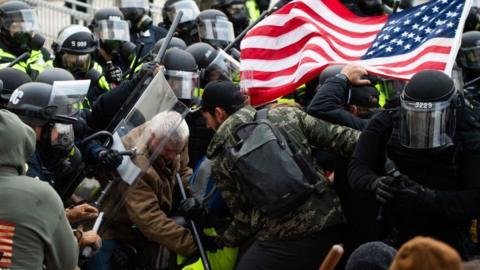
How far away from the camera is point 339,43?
25.6 ft

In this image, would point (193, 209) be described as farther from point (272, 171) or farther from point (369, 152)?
point (369, 152)

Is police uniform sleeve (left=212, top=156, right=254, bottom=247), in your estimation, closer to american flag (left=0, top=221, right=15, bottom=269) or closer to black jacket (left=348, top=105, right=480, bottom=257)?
black jacket (left=348, top=105, right=480, bottom=257)

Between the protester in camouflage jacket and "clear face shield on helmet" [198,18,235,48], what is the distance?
442 cm

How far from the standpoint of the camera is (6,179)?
5.24m

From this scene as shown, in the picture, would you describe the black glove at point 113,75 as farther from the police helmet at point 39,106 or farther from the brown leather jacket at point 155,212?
the police helmet at point 39,106

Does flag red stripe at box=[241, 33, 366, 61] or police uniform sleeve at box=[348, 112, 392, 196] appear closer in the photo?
police uniform sleeve at box=[348, 112, 392, 196]

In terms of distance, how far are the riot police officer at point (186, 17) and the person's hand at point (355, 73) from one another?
5474 mm

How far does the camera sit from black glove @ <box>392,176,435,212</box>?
5875 millimetres

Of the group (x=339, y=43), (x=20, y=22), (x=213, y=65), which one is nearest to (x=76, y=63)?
(x=20, y=22)

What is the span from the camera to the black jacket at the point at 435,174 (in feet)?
19.4

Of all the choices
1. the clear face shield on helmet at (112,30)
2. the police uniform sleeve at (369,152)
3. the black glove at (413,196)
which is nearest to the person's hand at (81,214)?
the police uniform sleeve at (369,152)

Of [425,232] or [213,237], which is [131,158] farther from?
[425,232]

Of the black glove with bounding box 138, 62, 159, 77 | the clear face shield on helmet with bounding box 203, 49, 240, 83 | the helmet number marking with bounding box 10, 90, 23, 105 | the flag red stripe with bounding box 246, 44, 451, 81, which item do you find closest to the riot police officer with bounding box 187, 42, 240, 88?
the clear face shield on helmet with bounding box 203, 49, 240, 83

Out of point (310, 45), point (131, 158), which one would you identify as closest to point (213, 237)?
point (131, 158)
